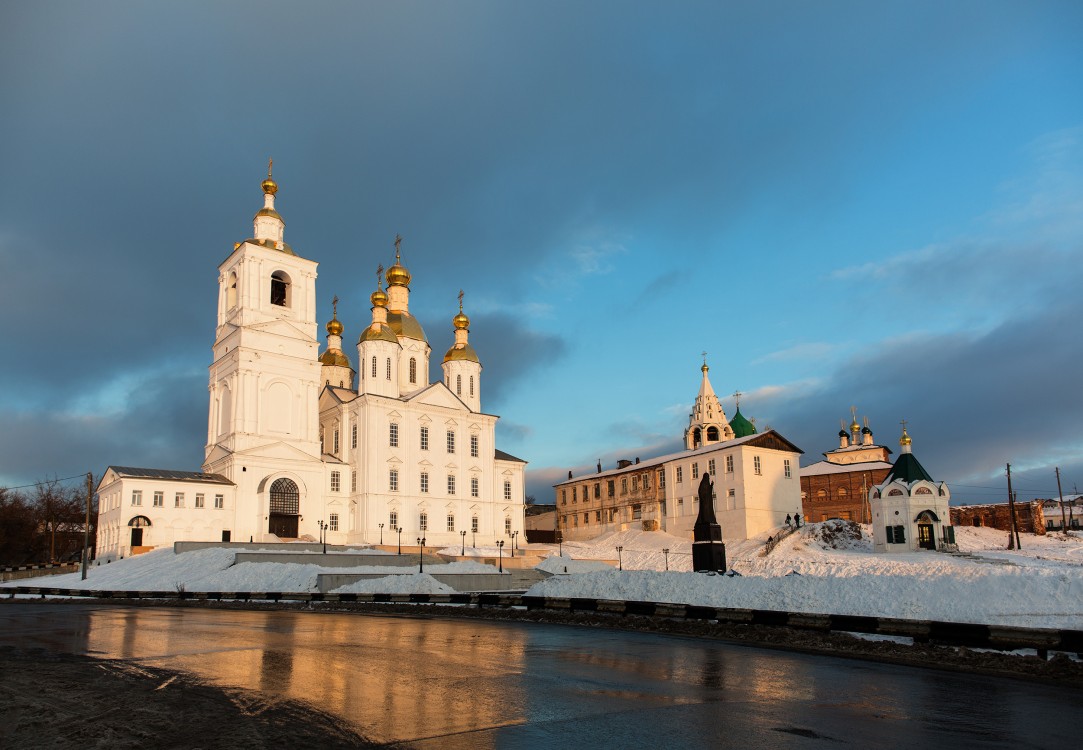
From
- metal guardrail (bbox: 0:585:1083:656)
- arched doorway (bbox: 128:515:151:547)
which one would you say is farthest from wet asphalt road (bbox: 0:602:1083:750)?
arched doorway (bbox: 128:515:151:547)

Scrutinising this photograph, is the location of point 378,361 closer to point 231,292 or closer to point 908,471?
point 231,292

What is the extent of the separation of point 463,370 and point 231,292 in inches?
822

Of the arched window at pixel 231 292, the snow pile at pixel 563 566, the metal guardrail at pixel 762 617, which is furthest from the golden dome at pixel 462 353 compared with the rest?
the metal guardrail at pixel 762 617

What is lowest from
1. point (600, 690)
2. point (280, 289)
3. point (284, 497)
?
point (600, 690)

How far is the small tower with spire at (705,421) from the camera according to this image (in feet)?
259

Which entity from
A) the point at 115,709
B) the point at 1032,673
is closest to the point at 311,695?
the point at 115,709

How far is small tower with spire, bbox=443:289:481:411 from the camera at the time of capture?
7081 cm

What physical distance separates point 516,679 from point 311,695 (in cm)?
268

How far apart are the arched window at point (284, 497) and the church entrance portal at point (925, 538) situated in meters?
43.1

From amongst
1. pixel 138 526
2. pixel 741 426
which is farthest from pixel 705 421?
pixel 138 526

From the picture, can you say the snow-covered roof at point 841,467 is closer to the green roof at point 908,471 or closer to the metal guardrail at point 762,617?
the green roof at point 908,471

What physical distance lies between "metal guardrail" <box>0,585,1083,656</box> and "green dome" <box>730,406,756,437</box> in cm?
6731

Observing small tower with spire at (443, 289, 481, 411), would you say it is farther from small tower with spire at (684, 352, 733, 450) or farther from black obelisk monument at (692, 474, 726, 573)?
black obelisk monument at (692, 474, 726, 573)

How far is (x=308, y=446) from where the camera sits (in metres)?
57.0
